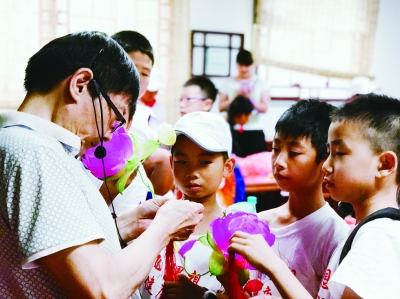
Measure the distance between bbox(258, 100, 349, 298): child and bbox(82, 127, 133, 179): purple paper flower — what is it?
497mm

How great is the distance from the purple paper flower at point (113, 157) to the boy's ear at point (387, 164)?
711 millimetres

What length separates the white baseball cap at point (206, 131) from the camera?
1504 mm

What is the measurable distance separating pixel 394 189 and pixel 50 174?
0.86 m

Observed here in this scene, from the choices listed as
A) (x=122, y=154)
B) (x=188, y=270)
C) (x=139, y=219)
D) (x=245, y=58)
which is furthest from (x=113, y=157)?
(x=245, y=58)

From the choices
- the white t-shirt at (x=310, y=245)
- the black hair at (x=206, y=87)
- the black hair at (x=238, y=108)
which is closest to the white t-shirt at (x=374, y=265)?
the white t-shirt at (x=310, y=245)

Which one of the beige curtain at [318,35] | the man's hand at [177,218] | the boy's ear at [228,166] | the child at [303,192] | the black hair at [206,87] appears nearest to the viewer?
the man's hand at [177,218]

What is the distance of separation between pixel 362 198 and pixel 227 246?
38 centimetres

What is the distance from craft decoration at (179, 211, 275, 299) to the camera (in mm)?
1114

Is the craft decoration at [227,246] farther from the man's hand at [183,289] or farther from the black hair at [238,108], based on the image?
the black hair at [238,108]

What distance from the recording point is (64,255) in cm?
83

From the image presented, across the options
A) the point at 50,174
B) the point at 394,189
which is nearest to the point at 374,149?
the point at 394,189

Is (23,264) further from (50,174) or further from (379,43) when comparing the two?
(379,43)

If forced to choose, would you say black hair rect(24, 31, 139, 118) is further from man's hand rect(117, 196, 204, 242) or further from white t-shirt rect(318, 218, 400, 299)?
white t-shirt rect(318, 218, 400, 299)

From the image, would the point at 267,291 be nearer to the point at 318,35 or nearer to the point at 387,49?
the point at 318,35
